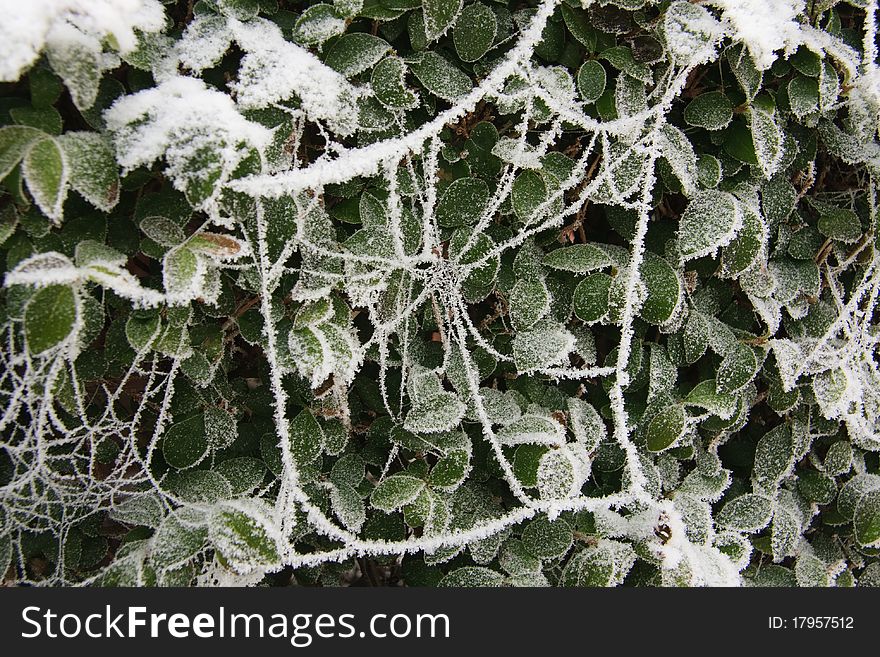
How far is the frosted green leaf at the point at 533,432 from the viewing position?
873 millimetres

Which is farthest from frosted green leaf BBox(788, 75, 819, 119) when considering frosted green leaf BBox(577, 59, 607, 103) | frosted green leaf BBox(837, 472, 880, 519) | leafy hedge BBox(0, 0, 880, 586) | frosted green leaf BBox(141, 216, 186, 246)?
frosted green leaf BBox(141, 216, 186, 246)

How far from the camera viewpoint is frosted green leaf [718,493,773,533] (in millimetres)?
982

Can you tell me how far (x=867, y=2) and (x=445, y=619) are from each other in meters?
1.03

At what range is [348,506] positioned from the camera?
90 cm

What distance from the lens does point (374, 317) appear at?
2.75 feet

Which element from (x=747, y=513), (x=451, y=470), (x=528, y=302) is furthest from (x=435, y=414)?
(x=747, y=513)

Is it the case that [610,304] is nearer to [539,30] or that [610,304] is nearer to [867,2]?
[539,30]

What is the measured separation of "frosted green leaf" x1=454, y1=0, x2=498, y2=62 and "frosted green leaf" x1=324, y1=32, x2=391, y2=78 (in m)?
0.10

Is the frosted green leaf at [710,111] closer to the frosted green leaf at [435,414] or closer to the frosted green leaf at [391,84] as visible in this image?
the frosted green leaf at [391,84]

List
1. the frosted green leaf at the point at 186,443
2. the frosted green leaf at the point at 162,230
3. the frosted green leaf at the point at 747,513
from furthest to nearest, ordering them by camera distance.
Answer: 1. the frosted green leaf at the point at 747,513
2. the frosted green leaf at the point at 186,443
3. the frosted green leaf at the point at 162,230

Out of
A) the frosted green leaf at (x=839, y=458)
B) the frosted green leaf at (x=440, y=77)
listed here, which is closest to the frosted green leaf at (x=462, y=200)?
the frosted green leaf at (x=440, y=77)

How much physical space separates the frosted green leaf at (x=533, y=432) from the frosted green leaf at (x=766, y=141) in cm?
45

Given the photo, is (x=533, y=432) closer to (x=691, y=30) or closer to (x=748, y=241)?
(x=748, y=241)

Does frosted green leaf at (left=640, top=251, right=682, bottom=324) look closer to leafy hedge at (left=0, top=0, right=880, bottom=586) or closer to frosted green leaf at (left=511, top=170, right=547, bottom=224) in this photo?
leafy hedge at (left=0, top=0, right=880, bottom=586)
